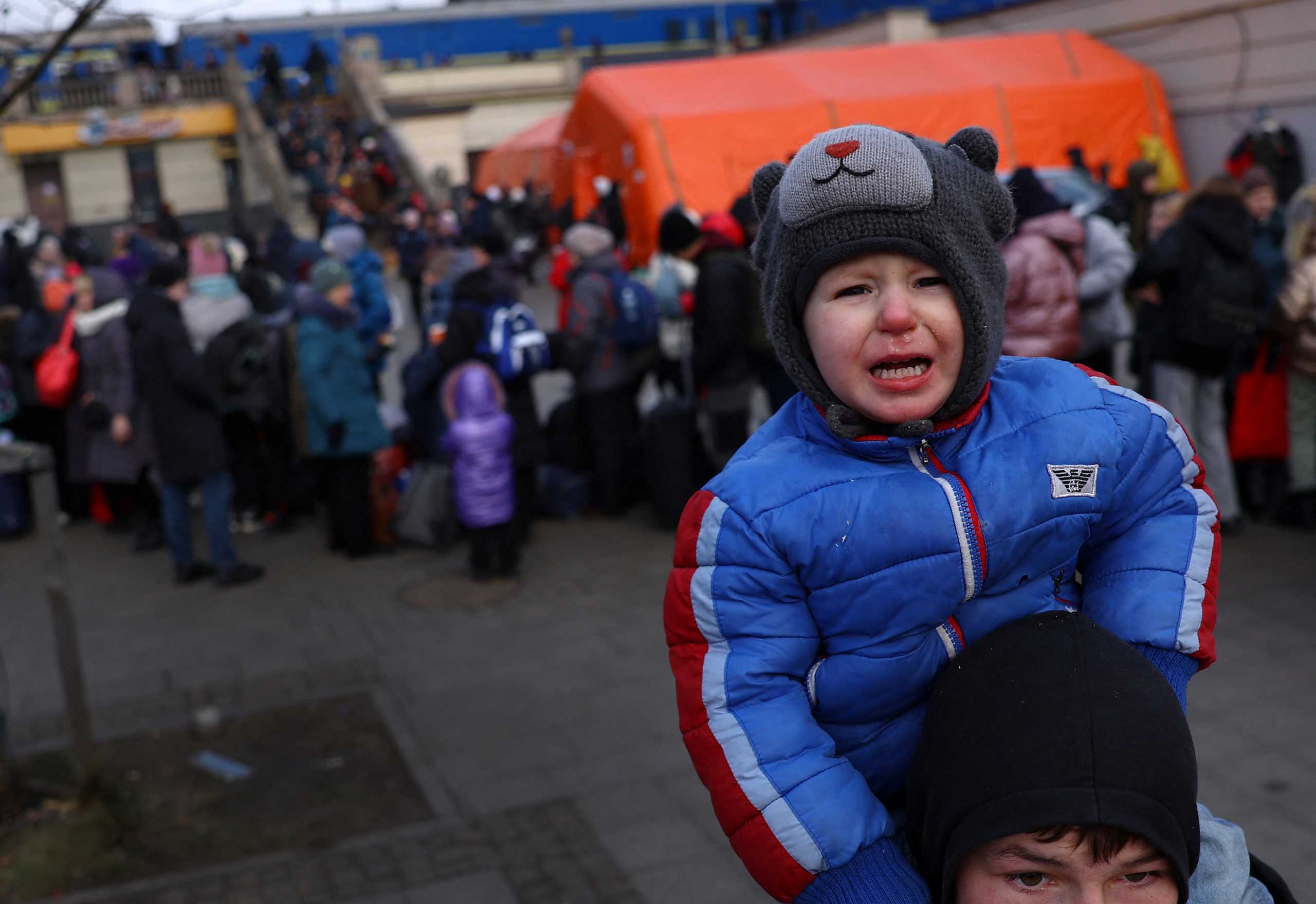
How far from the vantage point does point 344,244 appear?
956 centimetres

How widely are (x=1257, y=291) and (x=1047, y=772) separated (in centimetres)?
606

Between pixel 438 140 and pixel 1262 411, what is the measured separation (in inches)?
1453

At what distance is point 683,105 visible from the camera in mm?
15531

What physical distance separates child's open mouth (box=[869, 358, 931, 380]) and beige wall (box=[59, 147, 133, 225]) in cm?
4395

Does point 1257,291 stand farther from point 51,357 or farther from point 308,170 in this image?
point 308,170

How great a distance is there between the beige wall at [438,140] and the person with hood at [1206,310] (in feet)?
115

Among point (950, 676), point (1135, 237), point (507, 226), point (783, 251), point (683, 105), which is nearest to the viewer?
point (950, 676)

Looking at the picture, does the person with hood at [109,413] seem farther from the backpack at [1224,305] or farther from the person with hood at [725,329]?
the backpack at [1224,305]

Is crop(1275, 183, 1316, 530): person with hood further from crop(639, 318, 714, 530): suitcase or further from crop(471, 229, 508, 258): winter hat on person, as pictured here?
crop(471, 229, 508, 258): winter hat on person

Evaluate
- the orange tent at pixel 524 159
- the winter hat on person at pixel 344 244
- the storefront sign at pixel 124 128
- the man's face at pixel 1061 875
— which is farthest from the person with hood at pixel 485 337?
the storefront sign at pixel 124 128

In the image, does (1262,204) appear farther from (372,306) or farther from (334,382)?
(372,306)

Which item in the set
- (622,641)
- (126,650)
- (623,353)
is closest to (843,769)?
(622,641)

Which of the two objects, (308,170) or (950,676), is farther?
(308,170)

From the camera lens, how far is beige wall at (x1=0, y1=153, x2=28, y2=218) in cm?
4041
